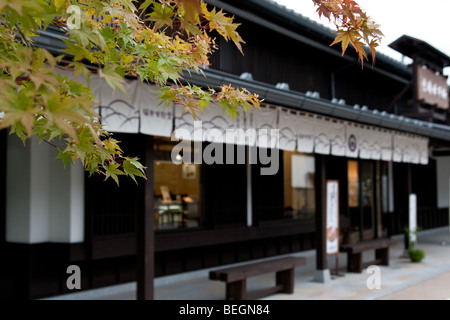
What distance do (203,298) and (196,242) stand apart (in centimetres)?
190

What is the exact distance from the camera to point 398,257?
1436 centimetres

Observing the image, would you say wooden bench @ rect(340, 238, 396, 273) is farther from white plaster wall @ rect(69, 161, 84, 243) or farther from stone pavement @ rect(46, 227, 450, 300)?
white plaster wall @ rect(69, 161, 84, 243)

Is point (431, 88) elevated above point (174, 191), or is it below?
above

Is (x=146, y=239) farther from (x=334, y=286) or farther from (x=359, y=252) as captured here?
(x=359, y=252)

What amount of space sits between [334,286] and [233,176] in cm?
367

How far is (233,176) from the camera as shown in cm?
1207

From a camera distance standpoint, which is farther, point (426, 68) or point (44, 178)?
point (426, 68)

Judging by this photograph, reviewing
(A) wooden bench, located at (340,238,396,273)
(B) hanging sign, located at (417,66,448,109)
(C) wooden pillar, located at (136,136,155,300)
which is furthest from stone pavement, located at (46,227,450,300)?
(B) hanging sign, located at (417,66,448,109)

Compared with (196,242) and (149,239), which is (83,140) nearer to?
(149,239)

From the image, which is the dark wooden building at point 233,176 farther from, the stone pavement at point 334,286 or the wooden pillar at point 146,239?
the stone pavement at point 334,286

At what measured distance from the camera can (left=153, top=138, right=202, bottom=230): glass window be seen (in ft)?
34.5

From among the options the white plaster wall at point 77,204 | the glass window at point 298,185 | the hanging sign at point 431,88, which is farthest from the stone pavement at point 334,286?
the hanging sign at point 431,88

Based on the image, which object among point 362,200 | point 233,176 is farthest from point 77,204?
point 362,200

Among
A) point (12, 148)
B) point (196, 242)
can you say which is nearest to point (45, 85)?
point (12, 148)
